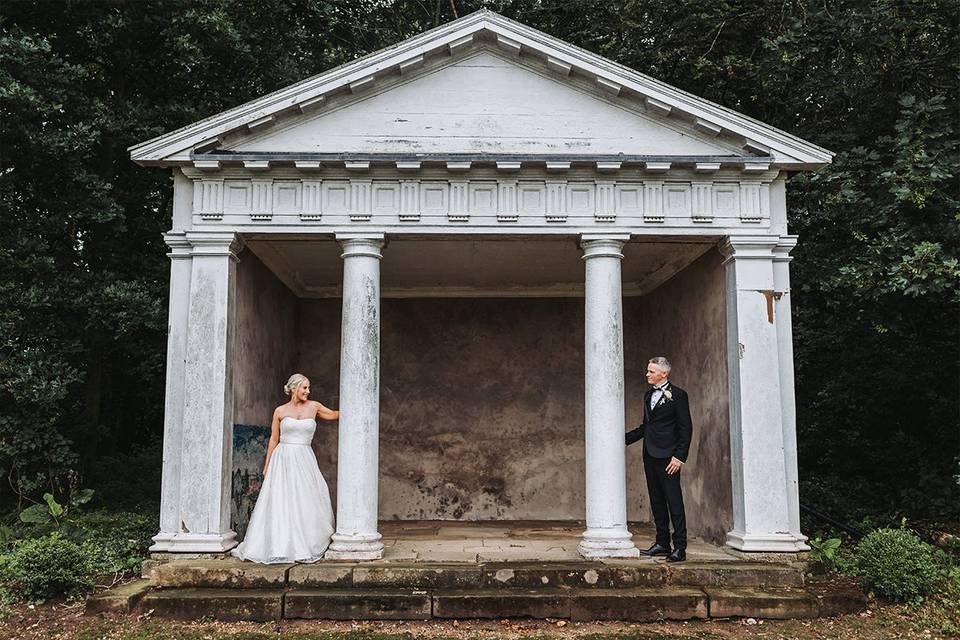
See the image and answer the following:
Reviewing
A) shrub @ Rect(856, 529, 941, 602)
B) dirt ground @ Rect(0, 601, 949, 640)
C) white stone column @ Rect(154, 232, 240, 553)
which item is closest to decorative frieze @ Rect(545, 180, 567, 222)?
white stone column @ Rect(154, 232, 240, 553)

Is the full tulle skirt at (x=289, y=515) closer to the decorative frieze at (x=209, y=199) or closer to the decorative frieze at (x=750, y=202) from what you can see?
the decorative frieze at (x=209, y=199)

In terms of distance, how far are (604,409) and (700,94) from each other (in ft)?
27.4

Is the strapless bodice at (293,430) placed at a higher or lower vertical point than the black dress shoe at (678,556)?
higher

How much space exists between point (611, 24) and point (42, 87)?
31.8 ft

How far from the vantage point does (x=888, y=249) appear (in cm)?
962

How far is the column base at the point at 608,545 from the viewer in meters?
7.90

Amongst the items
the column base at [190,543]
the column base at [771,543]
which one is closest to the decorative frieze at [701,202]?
the column base at [771,543]

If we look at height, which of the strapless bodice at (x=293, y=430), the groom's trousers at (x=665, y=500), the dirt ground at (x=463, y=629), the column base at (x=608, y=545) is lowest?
the dirt ground at (x=463, y=629)

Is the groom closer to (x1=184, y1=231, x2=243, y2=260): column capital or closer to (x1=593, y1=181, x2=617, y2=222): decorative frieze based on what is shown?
(x1=593, y1=181, x2=617, y2=222): decorative frieze

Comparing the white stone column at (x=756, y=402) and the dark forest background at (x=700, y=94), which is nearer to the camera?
the white stone column at (x=756, y=402)

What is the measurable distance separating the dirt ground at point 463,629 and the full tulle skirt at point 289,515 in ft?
2.89

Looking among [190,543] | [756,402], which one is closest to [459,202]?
[756,402]

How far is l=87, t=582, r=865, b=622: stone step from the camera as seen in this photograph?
7129mm

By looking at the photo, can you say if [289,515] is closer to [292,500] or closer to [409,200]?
[292,500]
